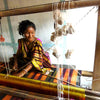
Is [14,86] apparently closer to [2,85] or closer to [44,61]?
[2,85]

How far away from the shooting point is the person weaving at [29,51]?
4.22ft

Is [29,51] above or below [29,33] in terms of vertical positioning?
below

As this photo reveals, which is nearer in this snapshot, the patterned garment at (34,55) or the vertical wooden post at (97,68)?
the vertical wooden post at (97,68)

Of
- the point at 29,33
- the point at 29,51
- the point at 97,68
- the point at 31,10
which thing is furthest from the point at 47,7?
the point at 29,51

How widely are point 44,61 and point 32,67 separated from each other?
0.19 meters

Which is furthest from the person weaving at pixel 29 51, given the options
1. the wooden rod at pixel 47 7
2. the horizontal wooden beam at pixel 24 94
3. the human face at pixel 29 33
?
the wooden rod at pixel 47 7

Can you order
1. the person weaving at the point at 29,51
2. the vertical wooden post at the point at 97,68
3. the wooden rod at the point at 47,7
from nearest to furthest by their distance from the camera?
the wooden rod at the point at 47,7 → the vertical wooden post at the point at 97,68 → the person weaving at the point at 29,51

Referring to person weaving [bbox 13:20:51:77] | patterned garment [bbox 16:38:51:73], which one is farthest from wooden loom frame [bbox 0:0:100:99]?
patterned garment [bbox 16:38:51:73]

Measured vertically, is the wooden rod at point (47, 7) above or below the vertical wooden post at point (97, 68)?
above

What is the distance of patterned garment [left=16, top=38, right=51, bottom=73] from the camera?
1.31 m

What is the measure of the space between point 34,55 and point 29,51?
0.50 ft

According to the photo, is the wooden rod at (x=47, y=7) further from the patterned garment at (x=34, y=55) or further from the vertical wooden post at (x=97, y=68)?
the patterned garment at (x=34, y=55)

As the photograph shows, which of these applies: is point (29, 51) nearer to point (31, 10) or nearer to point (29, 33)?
point (29, 33)

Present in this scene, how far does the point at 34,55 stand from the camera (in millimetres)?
1310
